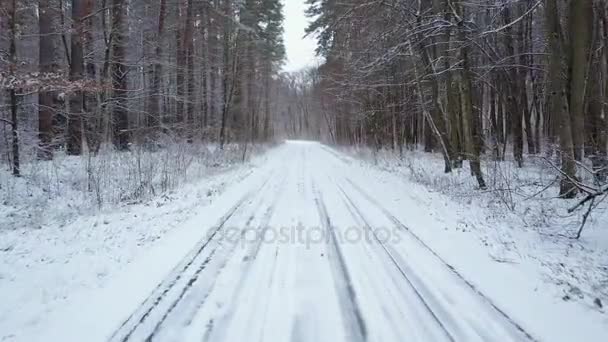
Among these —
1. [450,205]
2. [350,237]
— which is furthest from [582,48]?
[350,237]

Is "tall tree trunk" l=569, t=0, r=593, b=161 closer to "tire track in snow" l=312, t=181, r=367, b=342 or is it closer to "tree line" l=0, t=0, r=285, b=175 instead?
"tire track in snow" l=312, t=181, r=367, b=342

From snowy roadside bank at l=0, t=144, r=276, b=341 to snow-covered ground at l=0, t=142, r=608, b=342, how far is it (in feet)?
A: 0.09

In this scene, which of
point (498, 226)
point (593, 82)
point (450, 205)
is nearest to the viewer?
point (498, 226)

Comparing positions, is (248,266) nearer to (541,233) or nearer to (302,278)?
(302,278)

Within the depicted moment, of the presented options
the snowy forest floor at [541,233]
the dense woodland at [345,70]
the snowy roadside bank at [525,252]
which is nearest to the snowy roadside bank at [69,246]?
the dense woodland at [345,70]

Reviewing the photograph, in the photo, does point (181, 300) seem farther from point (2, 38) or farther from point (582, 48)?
point (2, 38)

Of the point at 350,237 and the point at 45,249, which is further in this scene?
the point at 350,237

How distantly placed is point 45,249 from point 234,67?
19.2 meters

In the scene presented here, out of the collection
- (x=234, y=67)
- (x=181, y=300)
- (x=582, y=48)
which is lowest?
(x=181, y=300)

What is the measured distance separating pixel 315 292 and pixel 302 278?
422 mm

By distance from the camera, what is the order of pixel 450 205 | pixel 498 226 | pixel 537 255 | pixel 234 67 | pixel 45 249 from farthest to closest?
pixel 234 67 < pixel 450 205 < pixel 498 226 < pixel 45 249 < pixel 537 255

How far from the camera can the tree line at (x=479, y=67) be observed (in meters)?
8.38

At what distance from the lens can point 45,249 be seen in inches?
225

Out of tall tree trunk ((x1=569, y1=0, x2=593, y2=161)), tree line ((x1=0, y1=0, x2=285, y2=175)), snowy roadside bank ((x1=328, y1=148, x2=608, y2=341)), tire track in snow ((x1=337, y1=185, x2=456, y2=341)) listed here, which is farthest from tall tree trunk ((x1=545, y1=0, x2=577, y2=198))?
tree line ((x1=0, y1=0, x2=285, y2=175))
